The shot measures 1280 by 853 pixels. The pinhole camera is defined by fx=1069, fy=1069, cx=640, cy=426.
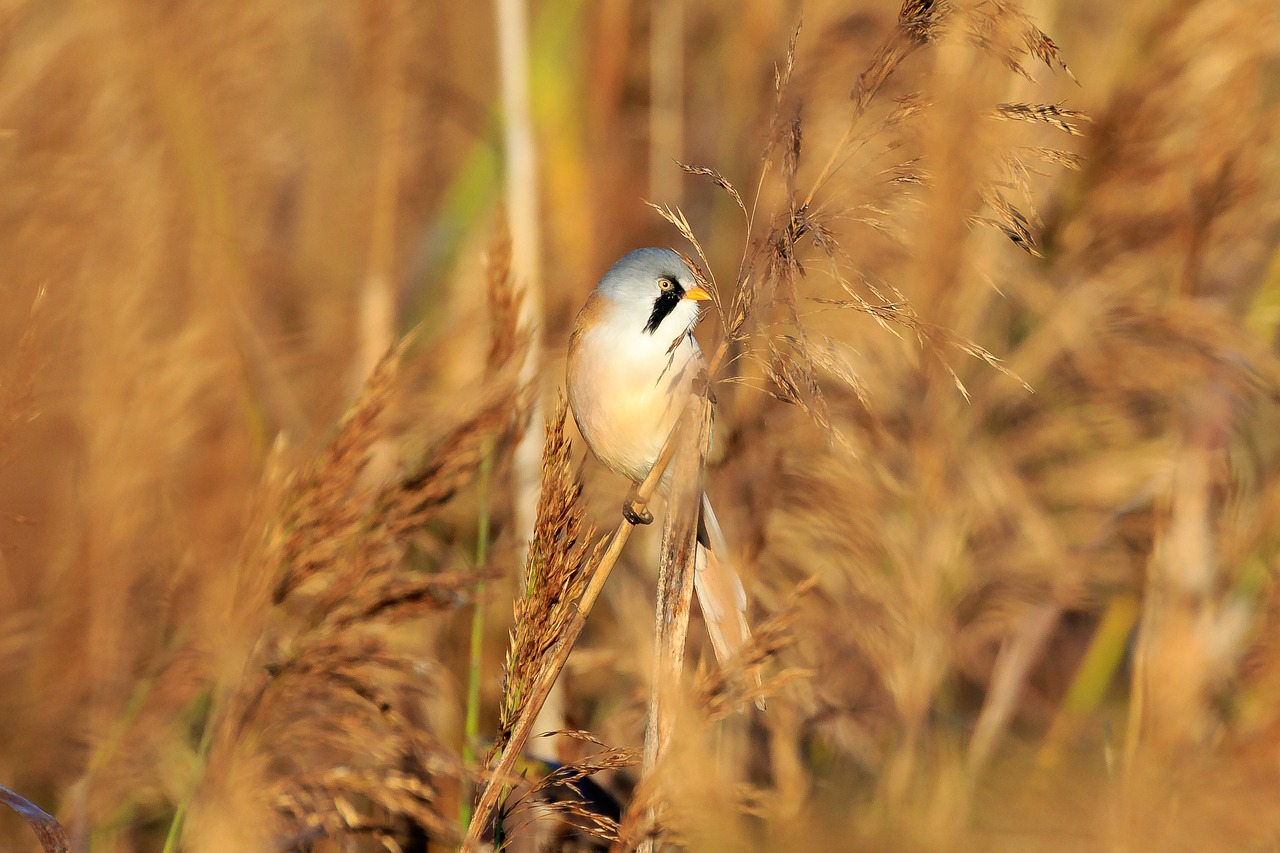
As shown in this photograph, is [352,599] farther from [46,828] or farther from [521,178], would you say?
[521,178]

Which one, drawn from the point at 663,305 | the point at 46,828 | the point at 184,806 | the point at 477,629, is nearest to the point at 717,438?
the point at 663,305

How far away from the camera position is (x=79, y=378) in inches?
96.3

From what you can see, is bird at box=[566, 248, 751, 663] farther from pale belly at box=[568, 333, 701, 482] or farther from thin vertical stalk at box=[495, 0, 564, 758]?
thin vertical stalk at box=[495, 0, 564, 758]

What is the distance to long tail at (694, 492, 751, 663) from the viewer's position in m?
1.55

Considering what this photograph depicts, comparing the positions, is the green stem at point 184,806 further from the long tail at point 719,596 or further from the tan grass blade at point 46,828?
the long tail at point 719,596

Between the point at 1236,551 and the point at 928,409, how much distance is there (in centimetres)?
59

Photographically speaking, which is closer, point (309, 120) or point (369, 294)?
point (369, 294)

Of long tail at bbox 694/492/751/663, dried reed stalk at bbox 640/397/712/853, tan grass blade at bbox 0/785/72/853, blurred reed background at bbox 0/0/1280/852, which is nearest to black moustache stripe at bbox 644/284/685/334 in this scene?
blurred reed background at bbox 0/0/1280/852

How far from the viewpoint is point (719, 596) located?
162 cm

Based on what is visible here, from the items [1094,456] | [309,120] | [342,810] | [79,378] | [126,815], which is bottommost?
[126,815]

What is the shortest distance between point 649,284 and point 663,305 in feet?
0.15

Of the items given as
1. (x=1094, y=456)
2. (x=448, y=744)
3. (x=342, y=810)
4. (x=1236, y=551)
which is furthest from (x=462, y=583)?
(x=1094, y=456)

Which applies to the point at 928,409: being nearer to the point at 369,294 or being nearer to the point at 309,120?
the point at 369,294

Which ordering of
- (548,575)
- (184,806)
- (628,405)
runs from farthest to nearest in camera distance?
1. (628,405)
2. (184,806)
3. (548,575)
